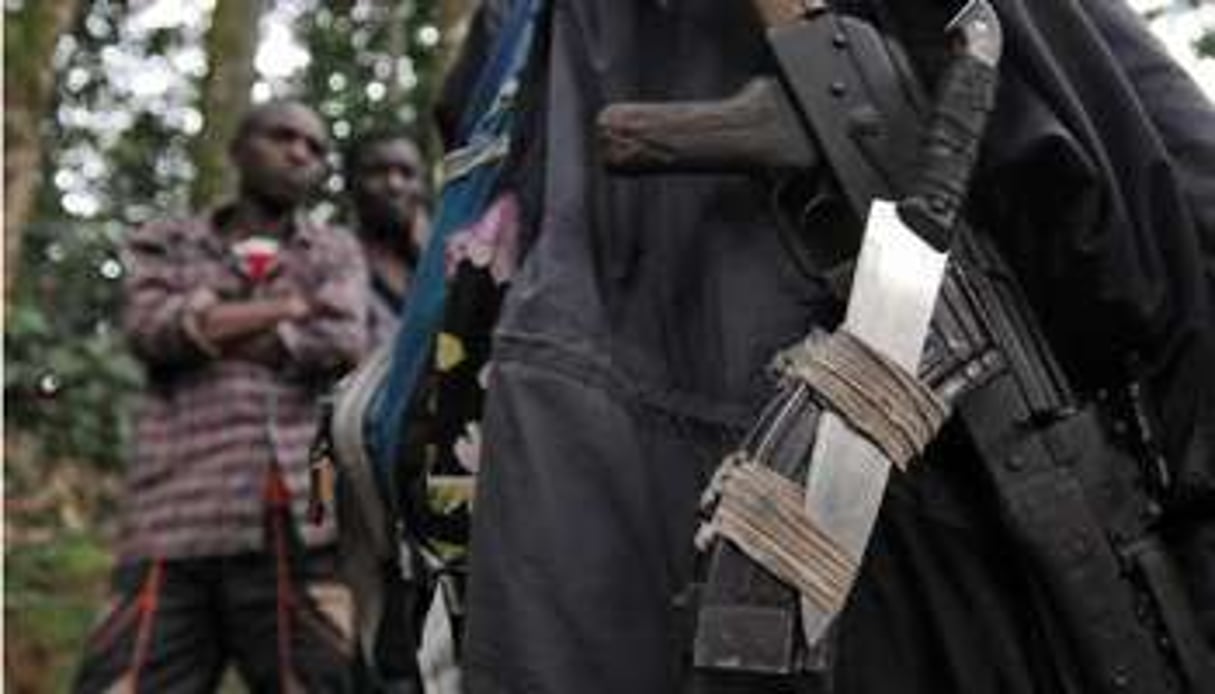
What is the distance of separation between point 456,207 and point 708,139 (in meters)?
0.44

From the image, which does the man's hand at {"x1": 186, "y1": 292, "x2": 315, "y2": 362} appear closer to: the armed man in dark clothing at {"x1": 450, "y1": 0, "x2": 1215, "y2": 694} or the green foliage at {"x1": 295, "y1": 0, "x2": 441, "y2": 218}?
the armed man in dark clothing at {"x1": 450, "y1": 0, "x2": 1215, "y2": 694}

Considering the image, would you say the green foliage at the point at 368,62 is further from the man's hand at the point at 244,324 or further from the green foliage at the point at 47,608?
the man's hand at the point at 244,324

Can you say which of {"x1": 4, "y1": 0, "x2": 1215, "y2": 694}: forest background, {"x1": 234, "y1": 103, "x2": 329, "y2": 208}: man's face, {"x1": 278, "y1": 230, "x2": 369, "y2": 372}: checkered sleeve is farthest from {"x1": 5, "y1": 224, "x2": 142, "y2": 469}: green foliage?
{"x1": 278, "y1": 230, "x2": 369, "y2": 372}: checkered sleeve

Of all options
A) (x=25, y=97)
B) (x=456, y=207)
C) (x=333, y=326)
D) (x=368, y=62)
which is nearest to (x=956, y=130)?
(x=456, y=207)

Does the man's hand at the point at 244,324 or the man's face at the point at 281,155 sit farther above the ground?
the man's face at the point at 281,155

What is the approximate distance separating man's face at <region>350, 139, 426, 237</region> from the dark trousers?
45.8 inches

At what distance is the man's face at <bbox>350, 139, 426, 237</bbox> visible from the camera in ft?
16.4

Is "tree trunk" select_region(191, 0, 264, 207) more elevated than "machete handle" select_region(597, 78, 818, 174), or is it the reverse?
"tree trunk" select_region(191, 0, 264, 207)

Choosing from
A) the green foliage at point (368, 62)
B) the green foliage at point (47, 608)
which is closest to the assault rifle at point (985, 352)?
the green foliage at point (47, 608)

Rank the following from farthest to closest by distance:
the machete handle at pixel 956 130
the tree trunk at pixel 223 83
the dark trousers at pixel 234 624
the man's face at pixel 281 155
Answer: the tree trunk at pixel 223 83, the man's face at pixel 281 155, the dark trousers at pixel 234 624, the machete handle at pixel 956 130

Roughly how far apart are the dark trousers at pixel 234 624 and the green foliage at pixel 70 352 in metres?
2.98

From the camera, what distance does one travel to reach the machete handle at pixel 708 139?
5.44 ft

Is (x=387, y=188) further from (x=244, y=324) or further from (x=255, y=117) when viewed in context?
(x=244, y=324)

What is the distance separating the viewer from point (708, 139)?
1.66m
